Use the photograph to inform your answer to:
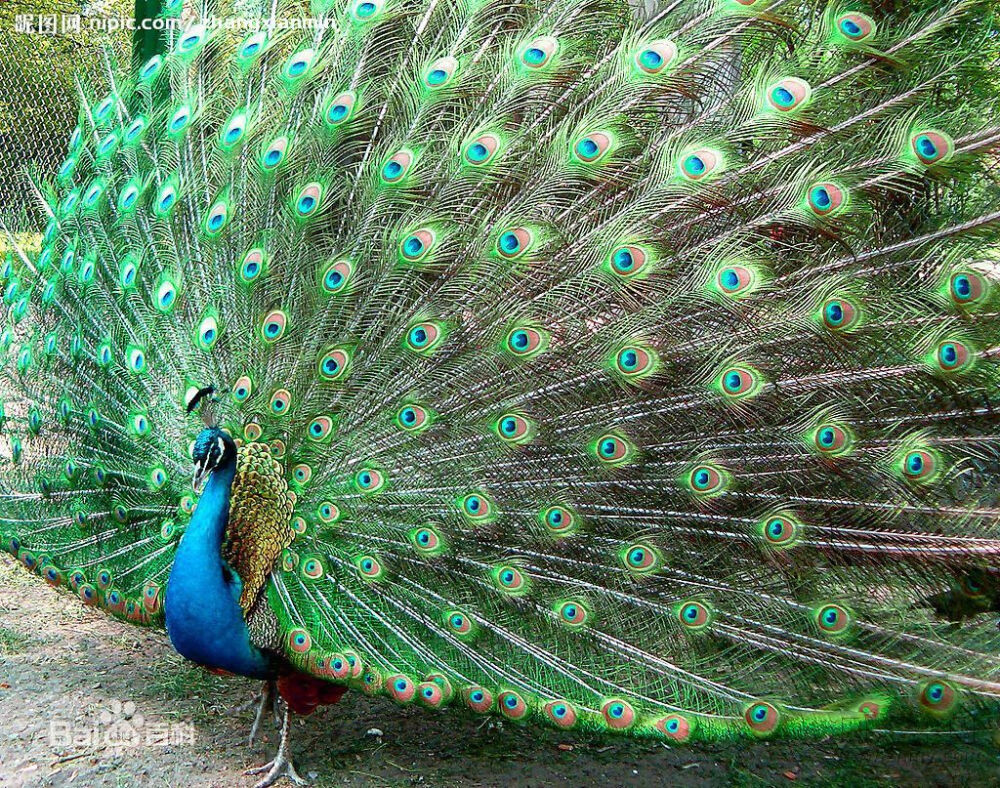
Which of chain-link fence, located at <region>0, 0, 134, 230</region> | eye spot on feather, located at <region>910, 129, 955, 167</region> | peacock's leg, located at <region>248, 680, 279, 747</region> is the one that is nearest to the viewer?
eye spot on feather, located at <region>910, 129, 955, 167</region>

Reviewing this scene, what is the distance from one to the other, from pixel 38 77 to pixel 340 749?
176 inches

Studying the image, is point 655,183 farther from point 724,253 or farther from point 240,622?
point 240,622

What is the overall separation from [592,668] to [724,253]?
51.9 inches

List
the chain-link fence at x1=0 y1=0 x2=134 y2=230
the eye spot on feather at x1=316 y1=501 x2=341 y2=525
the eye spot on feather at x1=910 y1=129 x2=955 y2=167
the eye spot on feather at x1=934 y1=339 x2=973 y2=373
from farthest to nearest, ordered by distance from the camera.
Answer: the chain-link fence at x1=0 y1=0 x2=134 y2=230
the eye spot on feather at x1=316 y1=501 x2=341 y2=525
the eye spot on feather at x1=934 y1=339 x2=973 y2=373
the eye spot on feather at x1=910 y1=129 x2=955 y2=167

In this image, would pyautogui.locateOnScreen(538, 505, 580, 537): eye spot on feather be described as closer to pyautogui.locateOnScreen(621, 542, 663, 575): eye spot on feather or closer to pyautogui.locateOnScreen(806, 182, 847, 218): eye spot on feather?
pyautogui.locateOnScreen(621, 542, 663, 575): eye spot on feather

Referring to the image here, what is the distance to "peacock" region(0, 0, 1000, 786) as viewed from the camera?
2674mm

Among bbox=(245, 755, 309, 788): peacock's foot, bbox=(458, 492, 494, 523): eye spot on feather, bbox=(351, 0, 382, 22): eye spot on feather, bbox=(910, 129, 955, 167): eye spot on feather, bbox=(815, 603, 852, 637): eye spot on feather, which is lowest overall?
bbox=(245, 755, 309, 788): peacock's foot

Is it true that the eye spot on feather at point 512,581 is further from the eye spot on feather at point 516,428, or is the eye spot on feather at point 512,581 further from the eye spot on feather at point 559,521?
the eye spot on feather at point 516,428

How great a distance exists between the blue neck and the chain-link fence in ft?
9.78

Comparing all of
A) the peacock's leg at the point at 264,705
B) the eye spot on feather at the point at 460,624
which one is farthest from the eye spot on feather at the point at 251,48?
the peacock's leg at the point at 264,705

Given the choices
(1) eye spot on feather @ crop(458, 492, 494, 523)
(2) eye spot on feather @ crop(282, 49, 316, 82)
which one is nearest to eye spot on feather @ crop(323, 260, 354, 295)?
(2) eye spot on feather @ crop(282, 49, 316, 82)

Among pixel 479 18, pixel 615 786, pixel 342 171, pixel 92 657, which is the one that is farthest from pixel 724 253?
pixel 92 657

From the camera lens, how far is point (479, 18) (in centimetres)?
288

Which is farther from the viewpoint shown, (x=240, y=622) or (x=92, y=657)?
(x=92, y=657)
